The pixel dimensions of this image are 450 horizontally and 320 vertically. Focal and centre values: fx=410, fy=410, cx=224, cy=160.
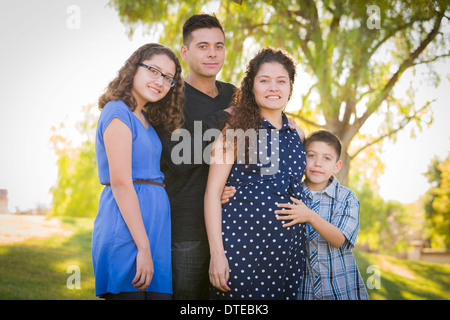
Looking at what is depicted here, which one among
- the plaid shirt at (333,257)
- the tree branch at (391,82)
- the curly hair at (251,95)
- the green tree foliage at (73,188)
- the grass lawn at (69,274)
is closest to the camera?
the curly hair at (251,95)

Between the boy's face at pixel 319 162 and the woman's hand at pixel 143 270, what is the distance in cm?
108

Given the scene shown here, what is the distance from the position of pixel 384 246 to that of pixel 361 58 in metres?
26.0

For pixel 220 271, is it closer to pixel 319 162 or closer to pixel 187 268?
pixel 187 268

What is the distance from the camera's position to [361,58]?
5.98 metres

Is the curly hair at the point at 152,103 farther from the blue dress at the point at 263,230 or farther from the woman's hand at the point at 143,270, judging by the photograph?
the woman's hand at the point at 143,270

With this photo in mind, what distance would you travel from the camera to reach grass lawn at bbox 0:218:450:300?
4988 mm

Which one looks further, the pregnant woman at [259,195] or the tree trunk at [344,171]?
the tree trunk at [344,171]

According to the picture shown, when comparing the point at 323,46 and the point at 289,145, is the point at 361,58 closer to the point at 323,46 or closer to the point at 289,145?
the point at 323,46

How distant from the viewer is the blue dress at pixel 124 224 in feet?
6.32

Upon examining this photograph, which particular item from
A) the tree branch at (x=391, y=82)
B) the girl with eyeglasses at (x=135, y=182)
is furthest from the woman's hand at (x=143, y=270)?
the tree branch at (x=391, y=82)

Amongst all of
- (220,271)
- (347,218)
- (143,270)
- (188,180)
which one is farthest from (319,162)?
(143,270)

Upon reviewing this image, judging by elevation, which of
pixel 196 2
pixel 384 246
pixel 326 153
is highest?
pixel 196 2
